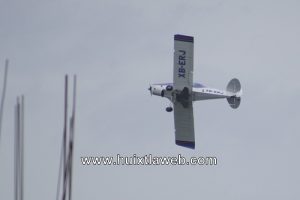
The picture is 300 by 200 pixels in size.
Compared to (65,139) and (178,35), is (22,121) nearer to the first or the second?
(65,139)

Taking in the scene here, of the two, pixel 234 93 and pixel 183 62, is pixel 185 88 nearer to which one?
pixel 183 62

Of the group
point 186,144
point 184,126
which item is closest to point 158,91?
point 184,126

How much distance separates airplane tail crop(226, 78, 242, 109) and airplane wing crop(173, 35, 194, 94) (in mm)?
2593

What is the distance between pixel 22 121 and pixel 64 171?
5.89 feet

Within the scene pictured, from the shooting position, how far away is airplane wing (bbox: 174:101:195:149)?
55119 mm

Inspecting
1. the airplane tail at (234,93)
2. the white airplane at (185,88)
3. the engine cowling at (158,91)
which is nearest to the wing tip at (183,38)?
the white airplane at (185,88)

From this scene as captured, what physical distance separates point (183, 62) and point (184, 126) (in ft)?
19.2

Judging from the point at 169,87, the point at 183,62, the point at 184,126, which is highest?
the point at 183,62

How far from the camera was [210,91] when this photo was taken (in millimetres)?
52281

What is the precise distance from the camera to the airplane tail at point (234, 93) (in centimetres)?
5341

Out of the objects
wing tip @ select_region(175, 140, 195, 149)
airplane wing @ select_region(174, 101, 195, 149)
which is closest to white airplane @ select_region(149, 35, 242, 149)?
airplane wing @ select_region(174, 101, 195, 149)

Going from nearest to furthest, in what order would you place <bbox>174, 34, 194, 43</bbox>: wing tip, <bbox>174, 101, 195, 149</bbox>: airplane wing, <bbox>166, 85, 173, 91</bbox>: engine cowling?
1. <bbox>174, 34, 194, 43</bbox>: wing tip
2. <bbox>166, 85, 173, 91</bbox>: engine cowling
3. <bbox>174, 101, 195, 149</bbox>: airplane wing

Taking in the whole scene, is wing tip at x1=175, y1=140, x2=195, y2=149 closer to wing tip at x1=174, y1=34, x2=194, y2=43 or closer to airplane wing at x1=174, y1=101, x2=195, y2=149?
airplane wing at x1=174, y1=101, x2=195, y2=149

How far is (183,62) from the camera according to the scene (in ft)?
172
